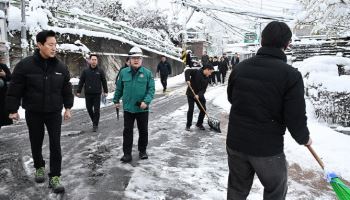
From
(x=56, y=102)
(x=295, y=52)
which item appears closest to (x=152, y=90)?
(x=56, y=102)

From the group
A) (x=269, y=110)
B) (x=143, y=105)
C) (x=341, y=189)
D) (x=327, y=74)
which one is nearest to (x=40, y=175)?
(x=143, y=105)

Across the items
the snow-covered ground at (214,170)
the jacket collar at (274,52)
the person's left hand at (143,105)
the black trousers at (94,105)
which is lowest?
the snow-covered ground at (214,170)

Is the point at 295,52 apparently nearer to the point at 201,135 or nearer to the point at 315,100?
the point at 315,100

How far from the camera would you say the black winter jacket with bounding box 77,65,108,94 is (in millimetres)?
9461

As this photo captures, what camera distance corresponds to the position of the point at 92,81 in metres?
9.49

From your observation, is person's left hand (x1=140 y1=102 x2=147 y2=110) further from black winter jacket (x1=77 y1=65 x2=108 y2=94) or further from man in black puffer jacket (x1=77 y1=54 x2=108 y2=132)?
black winter jacket (x1=77 y1=65 x2=108 y2=94)

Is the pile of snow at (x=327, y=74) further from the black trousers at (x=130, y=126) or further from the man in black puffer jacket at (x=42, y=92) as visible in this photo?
the man in black puffer jacket at (x=42, y=92)

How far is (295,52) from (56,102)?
52.1 feet

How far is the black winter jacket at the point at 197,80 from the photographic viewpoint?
973cm

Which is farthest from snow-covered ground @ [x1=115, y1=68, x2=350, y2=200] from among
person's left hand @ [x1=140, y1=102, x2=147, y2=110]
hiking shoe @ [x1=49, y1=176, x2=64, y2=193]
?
person's left hand @ [x1=140, y1=102, x2=147, y2=110]

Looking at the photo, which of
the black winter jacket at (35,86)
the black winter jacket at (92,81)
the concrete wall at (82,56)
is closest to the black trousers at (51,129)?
the black winter jacket at (35,86)

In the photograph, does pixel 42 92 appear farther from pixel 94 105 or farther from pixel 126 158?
pixel 94 105

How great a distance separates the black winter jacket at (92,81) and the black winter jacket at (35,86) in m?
4.48

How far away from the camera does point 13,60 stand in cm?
1416
